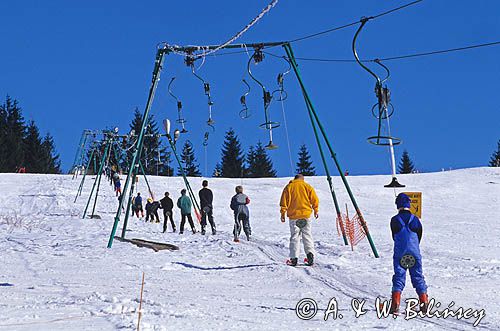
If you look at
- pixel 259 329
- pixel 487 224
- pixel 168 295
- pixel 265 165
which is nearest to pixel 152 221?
pixel 487 224

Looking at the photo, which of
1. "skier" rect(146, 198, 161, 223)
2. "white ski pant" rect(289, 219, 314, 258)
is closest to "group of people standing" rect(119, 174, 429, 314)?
"white ski pant" rect(289, 219, 314, 258)

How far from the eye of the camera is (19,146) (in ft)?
273

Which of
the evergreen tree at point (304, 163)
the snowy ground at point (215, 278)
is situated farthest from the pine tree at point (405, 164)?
the snowy ground at point (215, 278)

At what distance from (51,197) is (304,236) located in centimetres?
2712

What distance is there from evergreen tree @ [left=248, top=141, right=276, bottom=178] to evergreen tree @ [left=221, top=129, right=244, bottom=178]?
1.98m

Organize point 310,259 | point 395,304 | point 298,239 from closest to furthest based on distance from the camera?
point 395,304, point 310,259, point 298,239

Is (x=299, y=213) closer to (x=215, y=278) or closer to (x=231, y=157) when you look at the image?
(x=215, y=278)

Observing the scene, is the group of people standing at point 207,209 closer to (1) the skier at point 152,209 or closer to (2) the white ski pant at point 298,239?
(1) the skier at point 152,209

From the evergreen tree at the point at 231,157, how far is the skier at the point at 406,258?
7882cm

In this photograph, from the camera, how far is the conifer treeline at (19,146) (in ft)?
268

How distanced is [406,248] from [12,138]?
8265cm

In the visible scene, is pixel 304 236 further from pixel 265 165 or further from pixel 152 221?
pixel 265 165

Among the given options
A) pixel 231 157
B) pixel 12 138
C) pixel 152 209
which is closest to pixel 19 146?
pixel 12 138

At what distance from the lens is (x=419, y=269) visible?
24.4 feet
